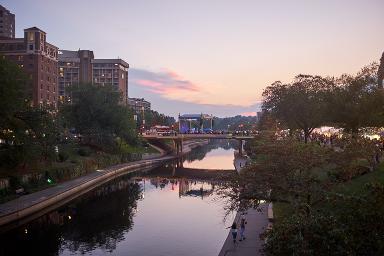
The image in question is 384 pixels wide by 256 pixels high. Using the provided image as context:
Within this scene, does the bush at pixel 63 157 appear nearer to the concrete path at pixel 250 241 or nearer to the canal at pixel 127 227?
the canal at pixel 127 227

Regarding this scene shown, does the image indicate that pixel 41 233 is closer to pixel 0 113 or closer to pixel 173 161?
pixel 0 113

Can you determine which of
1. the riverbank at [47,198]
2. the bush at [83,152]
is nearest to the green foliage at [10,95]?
the riverbank at [47,198]

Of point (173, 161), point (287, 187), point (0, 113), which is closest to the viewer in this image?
point (287, 187)

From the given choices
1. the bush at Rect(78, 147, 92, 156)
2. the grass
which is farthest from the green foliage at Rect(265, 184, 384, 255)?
the bush at Rect(78, 147, 92, 156)

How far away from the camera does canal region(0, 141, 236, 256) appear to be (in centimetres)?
4012

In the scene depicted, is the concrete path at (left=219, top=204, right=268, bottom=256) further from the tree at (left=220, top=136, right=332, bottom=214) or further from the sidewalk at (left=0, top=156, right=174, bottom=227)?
the sidewalk at (left=0, top=156, right=174, bottom=227)

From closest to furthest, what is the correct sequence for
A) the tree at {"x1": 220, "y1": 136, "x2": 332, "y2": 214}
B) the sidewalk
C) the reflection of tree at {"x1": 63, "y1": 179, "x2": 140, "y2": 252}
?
the tree at {"x1": 220, "y1": 136, "x2": 332, "y2": 214} < the reflection of tree at {"x1": 63, "y1": 179, "x2": 140, "y2": 252} < the sidewalk

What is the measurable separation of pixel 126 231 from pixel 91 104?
62162mm

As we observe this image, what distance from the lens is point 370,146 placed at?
125 feet

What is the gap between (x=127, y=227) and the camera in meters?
48.6

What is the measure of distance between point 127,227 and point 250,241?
56.6ft

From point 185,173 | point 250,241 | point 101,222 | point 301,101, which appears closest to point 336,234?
point 250,241

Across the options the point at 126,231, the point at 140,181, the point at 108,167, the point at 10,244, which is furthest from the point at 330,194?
the point at 108,167

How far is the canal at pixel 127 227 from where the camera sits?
40.1 m
